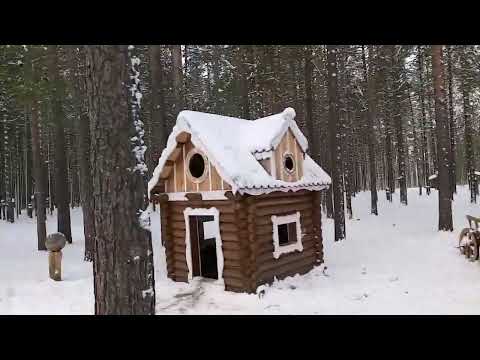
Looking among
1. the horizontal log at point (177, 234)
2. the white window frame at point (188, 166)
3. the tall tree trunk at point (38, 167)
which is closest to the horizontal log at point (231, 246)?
the horizontal log at point (177, 234)

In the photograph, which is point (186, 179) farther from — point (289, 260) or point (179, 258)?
point (289, 260)

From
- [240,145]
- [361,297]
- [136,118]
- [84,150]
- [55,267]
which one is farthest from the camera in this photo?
[84,150]

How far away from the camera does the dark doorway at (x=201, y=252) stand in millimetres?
10648

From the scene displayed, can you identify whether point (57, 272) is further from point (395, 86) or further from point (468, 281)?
point (395, 86)

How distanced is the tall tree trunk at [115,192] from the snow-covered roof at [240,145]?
4712 millimetres

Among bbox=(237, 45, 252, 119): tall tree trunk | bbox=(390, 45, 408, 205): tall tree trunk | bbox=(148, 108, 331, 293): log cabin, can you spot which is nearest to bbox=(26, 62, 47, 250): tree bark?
bbox=(148, 108, 331, 293): log cabin

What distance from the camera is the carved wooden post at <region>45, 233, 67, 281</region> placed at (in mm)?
10498

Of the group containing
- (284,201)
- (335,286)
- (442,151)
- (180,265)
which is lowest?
(335,286)

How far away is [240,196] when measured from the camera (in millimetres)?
9000

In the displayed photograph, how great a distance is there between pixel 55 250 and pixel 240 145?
6187 millimetres

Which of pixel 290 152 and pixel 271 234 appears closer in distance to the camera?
pixel 271 234

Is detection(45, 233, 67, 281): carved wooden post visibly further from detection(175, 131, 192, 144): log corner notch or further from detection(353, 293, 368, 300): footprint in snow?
detection(353, 293, 368, 300): footprint in snow

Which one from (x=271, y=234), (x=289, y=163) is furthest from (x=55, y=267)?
(x=289, y=163)

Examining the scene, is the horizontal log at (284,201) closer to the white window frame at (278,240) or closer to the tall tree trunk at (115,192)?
the white window frame at (278,240)
